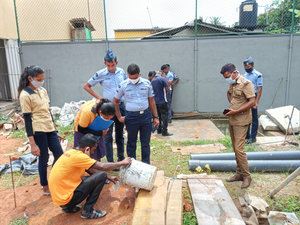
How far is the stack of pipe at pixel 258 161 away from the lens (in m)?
3.69

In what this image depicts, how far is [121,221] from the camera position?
267 centimetres

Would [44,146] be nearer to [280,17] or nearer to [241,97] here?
[241,97]

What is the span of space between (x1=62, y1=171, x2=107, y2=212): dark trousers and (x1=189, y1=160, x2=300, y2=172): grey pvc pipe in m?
1.76

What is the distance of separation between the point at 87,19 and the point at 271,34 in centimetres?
745

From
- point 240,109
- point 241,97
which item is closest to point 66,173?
point 240,109

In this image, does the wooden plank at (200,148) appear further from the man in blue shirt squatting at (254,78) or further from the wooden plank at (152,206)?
the wooden plank at (152,206)

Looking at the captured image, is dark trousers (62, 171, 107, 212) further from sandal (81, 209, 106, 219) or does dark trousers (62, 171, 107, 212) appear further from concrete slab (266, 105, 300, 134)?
concrete slab (266, 105, 300, 134)

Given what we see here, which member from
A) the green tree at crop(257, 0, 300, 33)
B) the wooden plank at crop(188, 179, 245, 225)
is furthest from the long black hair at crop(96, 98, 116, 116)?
the green tree at crop(257, 0, 300, 33)

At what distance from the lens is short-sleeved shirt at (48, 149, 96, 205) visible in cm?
251

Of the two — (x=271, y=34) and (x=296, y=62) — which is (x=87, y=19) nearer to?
(x=271, y=34)

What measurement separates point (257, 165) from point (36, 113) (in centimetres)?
362

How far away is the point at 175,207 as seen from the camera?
2598 mm

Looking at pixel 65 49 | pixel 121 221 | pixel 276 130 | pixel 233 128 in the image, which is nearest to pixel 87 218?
pixel 121 221

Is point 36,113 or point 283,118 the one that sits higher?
point 36,113
